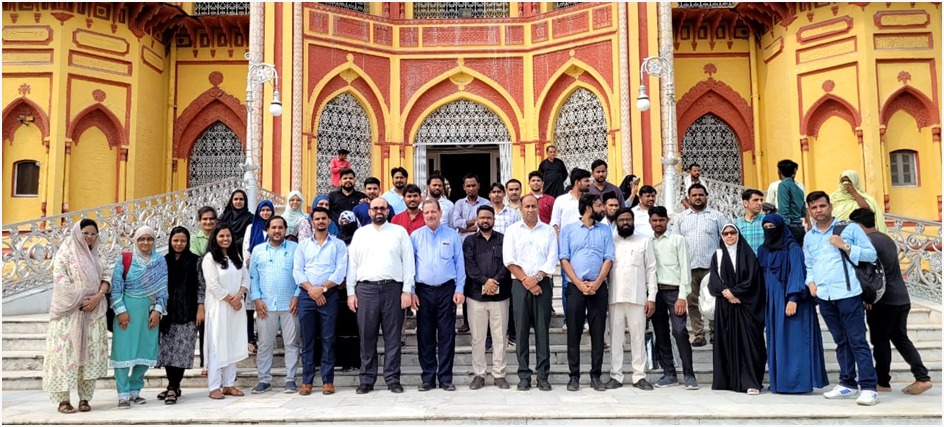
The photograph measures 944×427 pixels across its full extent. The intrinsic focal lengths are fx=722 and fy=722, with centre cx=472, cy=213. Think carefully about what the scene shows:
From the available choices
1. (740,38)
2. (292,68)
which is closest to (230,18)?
(292,68)

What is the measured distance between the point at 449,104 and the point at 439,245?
1014 centimetres

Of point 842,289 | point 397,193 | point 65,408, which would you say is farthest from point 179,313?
point 842,289

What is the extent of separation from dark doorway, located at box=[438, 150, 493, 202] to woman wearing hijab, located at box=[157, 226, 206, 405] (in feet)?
35.2

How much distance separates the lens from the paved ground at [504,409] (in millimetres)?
5098

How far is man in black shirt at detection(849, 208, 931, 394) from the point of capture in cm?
592

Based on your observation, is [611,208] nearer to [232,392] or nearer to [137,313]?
[232,392]

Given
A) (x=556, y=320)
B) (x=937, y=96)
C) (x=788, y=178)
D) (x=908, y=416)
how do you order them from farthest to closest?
(x=937, y=96) → (x=556, y=320) → (x=788, y=178) → (x=908, y=416)

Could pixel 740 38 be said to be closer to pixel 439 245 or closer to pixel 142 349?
pixel 439 245

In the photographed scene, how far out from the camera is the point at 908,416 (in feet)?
16.8

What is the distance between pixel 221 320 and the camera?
6.18 metres

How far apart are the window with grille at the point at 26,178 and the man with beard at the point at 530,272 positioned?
11.9 metres

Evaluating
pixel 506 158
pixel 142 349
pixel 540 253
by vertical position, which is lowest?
pixel 142 349

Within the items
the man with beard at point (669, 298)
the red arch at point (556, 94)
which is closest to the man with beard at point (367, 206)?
the man with beard at point (669, 298)

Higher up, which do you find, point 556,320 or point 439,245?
point 439,245
